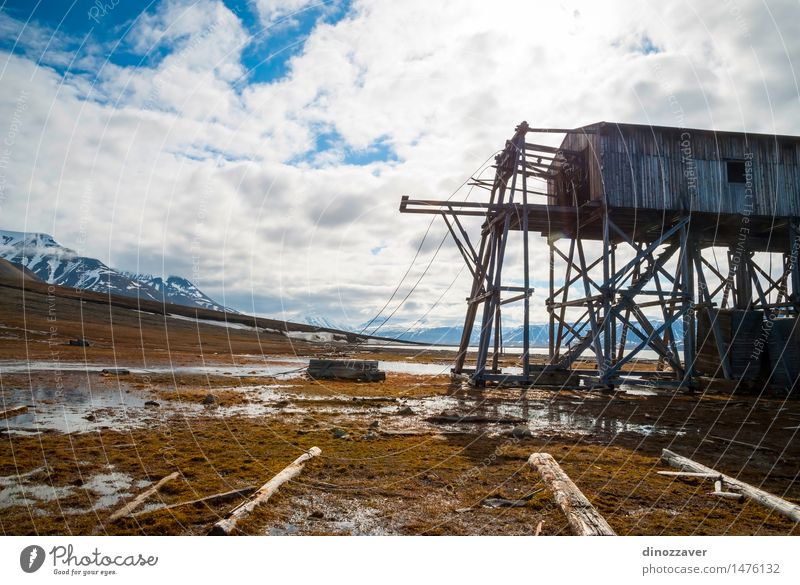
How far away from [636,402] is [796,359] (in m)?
7.35

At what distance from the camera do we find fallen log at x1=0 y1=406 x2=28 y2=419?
1065 centimetres

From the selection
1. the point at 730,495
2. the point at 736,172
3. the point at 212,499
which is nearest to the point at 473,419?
the point at 730,495

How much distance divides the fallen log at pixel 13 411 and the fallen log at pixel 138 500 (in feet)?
22.3

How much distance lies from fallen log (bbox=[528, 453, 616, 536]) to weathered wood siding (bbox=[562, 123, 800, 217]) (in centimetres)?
1554

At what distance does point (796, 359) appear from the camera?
19359 millimetres

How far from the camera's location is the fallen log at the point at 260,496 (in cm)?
457

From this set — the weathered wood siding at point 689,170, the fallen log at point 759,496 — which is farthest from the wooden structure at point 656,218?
the fallen log at point 759,496

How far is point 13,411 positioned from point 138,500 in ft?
26.1

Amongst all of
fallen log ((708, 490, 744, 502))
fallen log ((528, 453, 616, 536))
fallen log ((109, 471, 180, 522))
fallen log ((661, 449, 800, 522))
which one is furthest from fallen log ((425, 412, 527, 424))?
fallen log ((109, 471, 180, 522))

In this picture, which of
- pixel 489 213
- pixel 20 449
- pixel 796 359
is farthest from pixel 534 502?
pixel 796 359

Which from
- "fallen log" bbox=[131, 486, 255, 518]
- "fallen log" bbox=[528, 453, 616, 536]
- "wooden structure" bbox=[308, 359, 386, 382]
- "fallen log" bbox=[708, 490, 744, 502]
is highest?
"fallen log" bbox=[131, 486, 255, 518]

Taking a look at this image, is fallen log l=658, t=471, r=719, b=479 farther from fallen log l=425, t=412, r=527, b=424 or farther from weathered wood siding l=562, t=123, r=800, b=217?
weathered wood siding l=562, t=123, r=800, b=217
